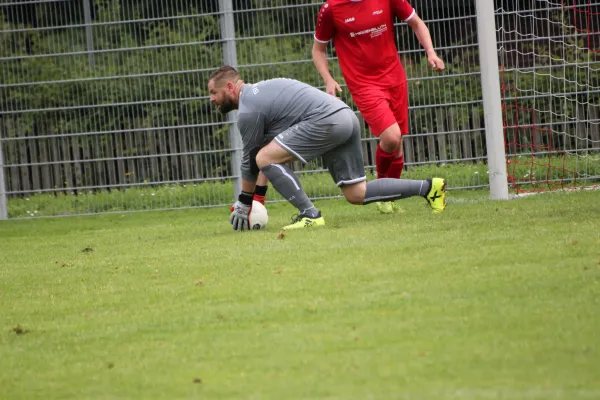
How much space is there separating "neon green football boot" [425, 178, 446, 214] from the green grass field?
0.79 meters

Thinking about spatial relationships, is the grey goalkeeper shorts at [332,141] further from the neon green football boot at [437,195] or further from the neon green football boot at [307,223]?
the neon green football boot at [437,195]

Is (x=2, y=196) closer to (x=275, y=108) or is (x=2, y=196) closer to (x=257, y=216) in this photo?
(x=257, y=216)

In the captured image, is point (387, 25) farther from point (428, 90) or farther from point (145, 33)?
point (145, 33)

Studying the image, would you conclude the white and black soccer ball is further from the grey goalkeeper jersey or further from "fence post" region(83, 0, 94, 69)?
"fence post" region(83, 0, 94, 69)

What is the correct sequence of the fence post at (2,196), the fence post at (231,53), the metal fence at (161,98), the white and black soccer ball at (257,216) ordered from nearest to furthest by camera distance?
1. the white and black soccer ball at (257,216)
2. the metal fence at (161,98)
3. the fence post at (231,53)
4. the fence post at (2,196)

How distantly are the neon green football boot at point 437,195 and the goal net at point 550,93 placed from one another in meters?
2.91

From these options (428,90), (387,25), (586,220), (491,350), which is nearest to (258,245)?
(586,220)

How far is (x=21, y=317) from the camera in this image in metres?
5.30

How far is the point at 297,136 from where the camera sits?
27.6 feet

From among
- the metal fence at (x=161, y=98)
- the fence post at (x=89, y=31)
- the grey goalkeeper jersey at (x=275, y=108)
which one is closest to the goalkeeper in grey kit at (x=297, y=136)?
the grey goalkeeper jersey at (x=275, y=108)

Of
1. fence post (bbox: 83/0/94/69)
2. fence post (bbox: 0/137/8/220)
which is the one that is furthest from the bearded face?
fence post (bbox: 0/137/8/220)

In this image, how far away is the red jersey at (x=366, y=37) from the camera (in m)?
9.30

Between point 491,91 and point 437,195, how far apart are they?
1.85m

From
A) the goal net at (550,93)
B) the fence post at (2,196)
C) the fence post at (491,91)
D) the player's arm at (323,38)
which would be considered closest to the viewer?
the player's arm at (323,38)
